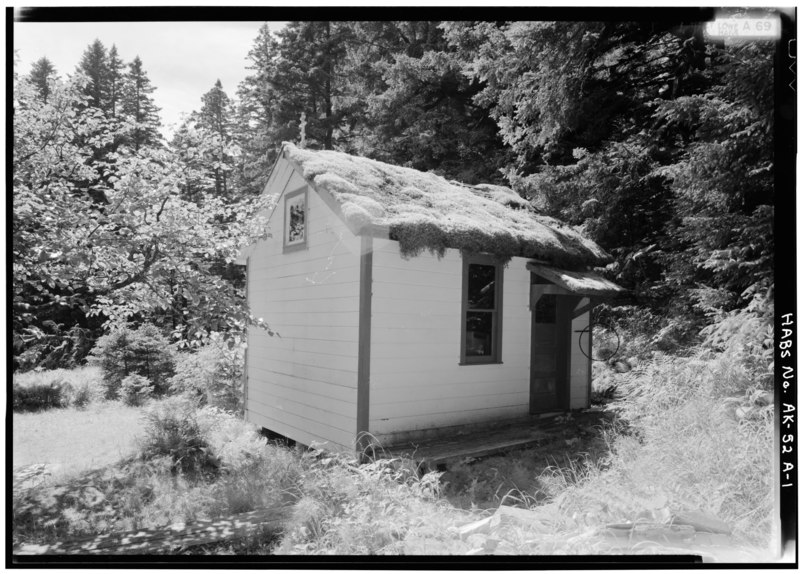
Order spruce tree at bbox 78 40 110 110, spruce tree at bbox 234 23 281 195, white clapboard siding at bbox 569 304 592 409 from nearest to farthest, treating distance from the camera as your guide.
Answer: spruce tree at bbox 78 40 110 110 < white clapboard siding at bbox 569 304 592 409 < spruce tree at bbox 234 23 281 195

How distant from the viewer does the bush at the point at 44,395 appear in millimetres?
11078

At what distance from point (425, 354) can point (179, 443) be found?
3883mm

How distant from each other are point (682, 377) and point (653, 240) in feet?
14.7

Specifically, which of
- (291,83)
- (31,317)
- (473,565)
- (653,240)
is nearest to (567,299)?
(653,240)

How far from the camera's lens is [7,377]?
12.4 ft

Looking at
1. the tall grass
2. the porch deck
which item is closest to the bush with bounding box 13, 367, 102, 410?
the porch deck

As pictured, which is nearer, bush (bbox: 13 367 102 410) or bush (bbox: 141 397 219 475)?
bush (bbox: 141 397 219 475)

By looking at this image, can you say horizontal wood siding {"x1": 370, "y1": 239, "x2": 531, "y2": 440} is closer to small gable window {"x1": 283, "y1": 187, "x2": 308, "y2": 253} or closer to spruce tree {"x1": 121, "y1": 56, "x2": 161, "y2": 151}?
small gable window {"x1": 283, "y1": 187, "x2": 308, "y2": 253}

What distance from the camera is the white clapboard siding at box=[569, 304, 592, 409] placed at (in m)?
8.70

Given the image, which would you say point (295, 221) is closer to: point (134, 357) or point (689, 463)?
point (689, 463)

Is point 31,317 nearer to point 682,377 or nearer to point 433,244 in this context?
point 433,244

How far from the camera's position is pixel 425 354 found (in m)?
6.59

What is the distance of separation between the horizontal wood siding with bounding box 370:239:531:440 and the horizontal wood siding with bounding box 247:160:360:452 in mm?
341

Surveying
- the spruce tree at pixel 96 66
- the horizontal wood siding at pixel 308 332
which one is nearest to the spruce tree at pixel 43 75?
the spruce tree at pixel 96 66
